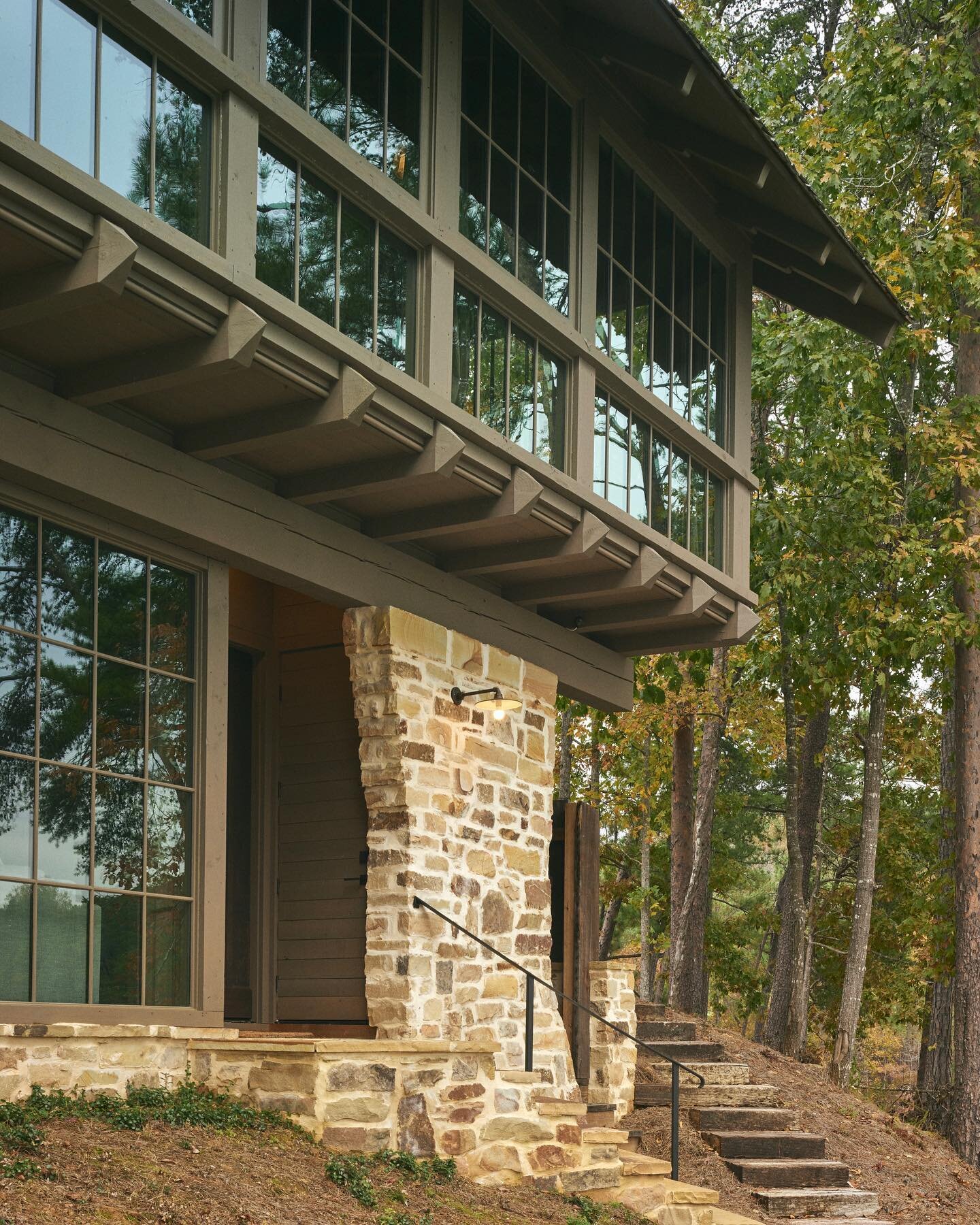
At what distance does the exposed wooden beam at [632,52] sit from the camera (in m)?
9.24

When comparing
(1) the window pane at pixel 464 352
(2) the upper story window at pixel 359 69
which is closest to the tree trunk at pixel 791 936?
(1) the window pane at pixel 464 352

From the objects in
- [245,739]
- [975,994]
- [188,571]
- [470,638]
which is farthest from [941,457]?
[188,571]

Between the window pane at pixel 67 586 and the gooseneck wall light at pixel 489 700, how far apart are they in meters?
2.87

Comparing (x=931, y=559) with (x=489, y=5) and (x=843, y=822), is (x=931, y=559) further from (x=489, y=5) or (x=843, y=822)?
(x=843, y=822)

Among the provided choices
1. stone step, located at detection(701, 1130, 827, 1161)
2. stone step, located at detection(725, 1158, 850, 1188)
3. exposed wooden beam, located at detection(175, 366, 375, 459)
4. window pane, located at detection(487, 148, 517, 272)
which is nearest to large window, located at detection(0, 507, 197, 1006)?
exposed wooden beam, located at detection(175, 366, 375, 459)

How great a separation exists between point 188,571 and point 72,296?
2095mm

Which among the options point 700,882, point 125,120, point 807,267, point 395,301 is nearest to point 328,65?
point 395,301

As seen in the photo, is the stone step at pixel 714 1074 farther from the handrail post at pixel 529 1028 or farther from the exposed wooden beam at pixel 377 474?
the exposed wooden beam at pixel 377 474

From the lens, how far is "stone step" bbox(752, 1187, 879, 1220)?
32.3 feet

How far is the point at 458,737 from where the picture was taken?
914cm

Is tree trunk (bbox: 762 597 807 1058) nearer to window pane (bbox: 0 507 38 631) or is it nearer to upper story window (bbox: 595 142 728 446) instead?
upper story window (bbox: 595 142 728 446)

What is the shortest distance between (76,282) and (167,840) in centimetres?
292

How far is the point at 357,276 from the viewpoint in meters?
7.48

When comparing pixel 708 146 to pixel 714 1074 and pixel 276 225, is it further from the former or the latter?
pixel 714 1074
